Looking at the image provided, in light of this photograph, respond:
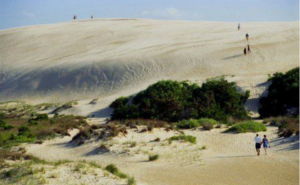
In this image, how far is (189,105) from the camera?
29625 millimetres

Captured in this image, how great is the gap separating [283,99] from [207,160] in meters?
14.8

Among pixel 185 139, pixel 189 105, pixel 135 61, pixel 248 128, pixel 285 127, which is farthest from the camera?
pixel 135 61

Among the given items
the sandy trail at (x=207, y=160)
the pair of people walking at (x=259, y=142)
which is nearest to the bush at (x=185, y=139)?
the sandy trail at (x=207, y=160)

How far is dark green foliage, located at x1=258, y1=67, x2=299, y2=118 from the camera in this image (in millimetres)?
29156

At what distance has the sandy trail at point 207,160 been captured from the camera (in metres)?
14.2

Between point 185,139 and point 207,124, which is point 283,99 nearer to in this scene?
point 207,124

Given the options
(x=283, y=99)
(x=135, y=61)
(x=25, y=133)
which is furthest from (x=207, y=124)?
(x=135, y=61)

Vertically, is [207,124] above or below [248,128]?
above

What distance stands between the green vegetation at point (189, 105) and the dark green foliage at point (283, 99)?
5.32 feet

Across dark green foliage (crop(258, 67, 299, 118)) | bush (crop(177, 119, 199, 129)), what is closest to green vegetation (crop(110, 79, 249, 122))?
dark green foliage (crop(258, 67, 299, 118))

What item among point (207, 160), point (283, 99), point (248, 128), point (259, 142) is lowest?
point (207, 160)

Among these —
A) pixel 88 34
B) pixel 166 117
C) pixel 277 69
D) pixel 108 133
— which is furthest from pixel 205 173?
pixel 88 34

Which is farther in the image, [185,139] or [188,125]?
[188,125]

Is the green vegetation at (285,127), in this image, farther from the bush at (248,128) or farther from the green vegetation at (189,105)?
the green vegetation at (189,105)
